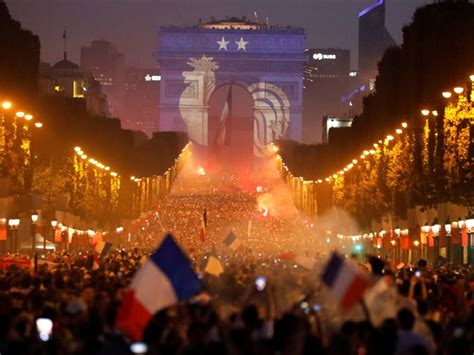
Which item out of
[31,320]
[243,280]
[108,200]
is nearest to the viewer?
[31,320]

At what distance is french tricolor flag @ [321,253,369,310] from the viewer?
16062 millimetres

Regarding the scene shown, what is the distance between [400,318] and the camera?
17.5 m

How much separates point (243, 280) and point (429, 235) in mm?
32447

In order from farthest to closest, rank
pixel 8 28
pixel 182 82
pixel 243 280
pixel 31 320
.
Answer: pixel 182 82 → pixel 8 28 → pixel 243 280 → pixel 31 320

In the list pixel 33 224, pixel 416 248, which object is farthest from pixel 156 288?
pixel 416 248

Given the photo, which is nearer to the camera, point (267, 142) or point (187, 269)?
point (187, 269)

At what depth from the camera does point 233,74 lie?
191 m

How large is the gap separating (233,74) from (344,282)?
175 metres

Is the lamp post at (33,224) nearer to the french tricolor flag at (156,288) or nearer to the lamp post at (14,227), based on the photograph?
the lamp post at (14,227)

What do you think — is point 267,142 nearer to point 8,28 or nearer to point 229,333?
point 8,28

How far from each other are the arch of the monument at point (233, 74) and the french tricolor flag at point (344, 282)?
171 m

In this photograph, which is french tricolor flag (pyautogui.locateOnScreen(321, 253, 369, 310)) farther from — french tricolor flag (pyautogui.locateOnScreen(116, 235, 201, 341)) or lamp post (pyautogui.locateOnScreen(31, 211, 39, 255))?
lamp post (pyautogui.locateOnScreen(31, 211, 39, 255))

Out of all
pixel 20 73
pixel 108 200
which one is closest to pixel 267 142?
pixel 108 200

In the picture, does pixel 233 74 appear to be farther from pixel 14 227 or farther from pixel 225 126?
pixel 14 227
